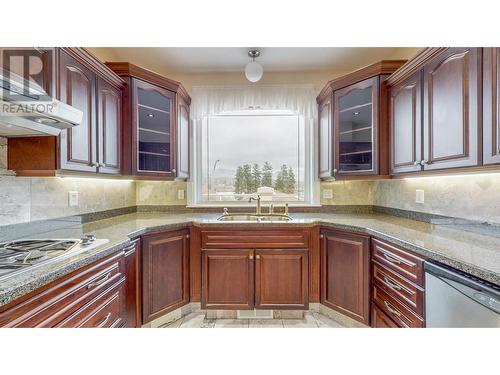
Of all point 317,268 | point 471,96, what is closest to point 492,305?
point 471,96

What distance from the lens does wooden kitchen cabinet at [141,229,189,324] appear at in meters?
1.90

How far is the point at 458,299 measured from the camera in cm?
106

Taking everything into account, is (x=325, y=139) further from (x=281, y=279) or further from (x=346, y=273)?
(x=281, y=279)

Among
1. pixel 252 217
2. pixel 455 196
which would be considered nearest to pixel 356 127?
pixel 455 196

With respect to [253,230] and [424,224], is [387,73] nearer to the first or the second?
[424,224]

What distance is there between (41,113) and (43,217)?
876 mm

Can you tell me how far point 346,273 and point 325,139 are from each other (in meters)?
1.35

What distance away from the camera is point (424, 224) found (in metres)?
1.93

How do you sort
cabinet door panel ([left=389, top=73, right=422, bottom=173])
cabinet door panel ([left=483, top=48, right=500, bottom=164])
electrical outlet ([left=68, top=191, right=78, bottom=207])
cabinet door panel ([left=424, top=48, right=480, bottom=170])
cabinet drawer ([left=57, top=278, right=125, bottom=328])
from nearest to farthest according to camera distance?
cabinet drawer ([left=57, top=278, right=125, bottom=328]) → cabinet door panel ([left=483, top=48, right=500, bottom=164]) → cabinet door panel ([left=424, top=48, right=480, bottom=170]) → cabinet door panel ([left=389, top=73, right=422, bottom=173]) → electrical outlet ([left=68, top=191, right=78, bottom=207])

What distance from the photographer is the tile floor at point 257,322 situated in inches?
82.9

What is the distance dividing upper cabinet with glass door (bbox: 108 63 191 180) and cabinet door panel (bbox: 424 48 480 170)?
2120 millimetres

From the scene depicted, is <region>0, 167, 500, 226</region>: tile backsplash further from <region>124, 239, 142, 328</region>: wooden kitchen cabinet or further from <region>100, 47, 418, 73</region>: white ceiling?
<region>100, 47, 418, 73</region>: white ceiling

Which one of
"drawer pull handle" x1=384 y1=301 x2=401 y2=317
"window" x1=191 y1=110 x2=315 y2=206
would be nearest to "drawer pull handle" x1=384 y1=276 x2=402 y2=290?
"drawer pull handle" x1=384 y1=301 x2=401 y2=317

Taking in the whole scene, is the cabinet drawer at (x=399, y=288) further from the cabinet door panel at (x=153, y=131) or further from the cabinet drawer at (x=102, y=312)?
the cabinet door panel at (x=153, y=131)
